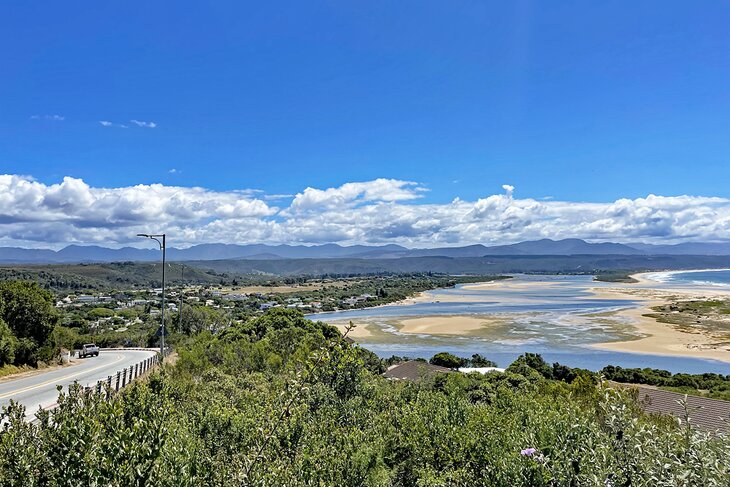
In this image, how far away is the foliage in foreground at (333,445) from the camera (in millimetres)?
5305

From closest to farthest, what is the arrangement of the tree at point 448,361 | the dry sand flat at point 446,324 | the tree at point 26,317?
1. the tree at point 26,317
2. the tree at point 448,361
3. the dry sand flat at point 446,324

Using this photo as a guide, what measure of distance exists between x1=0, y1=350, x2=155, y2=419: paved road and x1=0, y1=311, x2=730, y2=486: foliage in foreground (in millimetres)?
9777

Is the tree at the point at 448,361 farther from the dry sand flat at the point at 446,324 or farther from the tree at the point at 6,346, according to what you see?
the tree at the point at 6,346

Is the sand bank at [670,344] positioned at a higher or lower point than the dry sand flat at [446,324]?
higher

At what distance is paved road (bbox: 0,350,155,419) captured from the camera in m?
20.8

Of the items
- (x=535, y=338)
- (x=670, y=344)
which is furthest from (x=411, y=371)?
(x=670, y=344)

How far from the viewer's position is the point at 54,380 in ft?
86.5

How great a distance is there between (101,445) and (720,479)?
6939 millimetres

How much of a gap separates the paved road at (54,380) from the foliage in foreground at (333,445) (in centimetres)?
978

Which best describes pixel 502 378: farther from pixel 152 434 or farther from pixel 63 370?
pixel 152 434

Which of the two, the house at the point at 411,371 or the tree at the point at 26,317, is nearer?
the tree at the point at 26,317

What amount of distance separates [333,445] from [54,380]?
23999 millimetres

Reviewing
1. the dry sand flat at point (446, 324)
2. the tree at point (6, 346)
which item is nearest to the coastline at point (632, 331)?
the dry sand flat at point (446, 324)

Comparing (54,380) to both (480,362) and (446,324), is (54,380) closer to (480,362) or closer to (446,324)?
(480,362)
